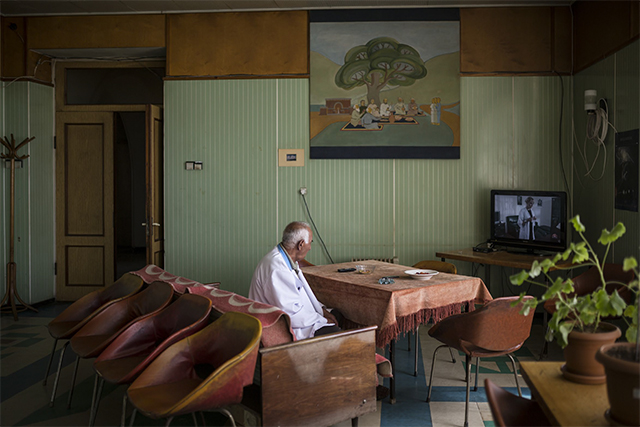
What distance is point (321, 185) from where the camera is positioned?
643 cm

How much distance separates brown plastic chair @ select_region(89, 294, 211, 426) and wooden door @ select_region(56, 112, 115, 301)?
3.99m

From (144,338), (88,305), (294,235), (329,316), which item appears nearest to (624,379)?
(294,235)

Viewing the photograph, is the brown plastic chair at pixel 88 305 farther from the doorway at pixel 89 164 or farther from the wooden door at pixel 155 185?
the doorway at pixel 89 164

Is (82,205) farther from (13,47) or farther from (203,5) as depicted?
(203,5)

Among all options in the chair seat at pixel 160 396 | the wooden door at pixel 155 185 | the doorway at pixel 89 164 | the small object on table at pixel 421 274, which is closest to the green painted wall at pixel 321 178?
the wooden door at pixel 155 185

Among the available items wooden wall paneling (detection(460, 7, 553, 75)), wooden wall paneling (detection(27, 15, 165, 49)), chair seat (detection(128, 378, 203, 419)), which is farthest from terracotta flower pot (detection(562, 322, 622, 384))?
wooden wall paneling (detection(27, 15, 165, 49))

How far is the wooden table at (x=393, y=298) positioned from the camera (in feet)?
12.3

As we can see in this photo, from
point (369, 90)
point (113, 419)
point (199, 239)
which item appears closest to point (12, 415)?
point (113, 419)

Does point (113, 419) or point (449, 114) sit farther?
point (449, 114)

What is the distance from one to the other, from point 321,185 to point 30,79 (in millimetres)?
3975

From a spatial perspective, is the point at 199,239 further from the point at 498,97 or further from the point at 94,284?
the point at 498,97

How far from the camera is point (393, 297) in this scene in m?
3.70

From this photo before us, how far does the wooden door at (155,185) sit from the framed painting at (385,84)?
185 centimetres

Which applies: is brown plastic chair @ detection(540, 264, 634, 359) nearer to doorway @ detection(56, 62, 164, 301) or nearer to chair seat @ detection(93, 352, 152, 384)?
chair seat @ detection(93, 352, 152, 384)
